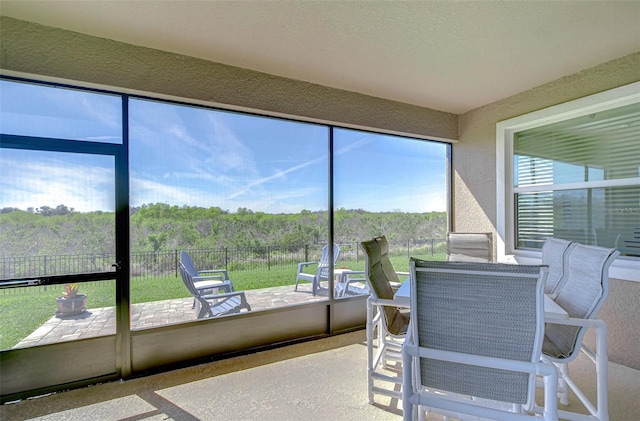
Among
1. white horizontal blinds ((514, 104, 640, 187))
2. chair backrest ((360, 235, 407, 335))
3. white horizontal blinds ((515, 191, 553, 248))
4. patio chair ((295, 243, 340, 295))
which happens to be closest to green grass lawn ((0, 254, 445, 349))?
patio chair ((295, 243, 340, 295))

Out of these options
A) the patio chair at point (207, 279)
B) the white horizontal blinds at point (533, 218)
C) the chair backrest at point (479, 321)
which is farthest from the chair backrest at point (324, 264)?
the white horizontal blinds at point (533, 218)

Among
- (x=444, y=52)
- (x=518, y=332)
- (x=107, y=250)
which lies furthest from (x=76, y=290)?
(x=444, y=52)

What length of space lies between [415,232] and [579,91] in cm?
223

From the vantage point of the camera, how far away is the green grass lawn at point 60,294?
2.26 meters

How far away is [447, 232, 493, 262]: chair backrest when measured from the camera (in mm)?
3518

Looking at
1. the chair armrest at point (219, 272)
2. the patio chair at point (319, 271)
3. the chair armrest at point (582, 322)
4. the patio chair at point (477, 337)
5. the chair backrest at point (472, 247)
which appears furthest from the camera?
the chair backrest at point (472, 247)

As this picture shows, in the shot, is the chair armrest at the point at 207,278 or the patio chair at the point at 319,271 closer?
the chair armrest at the point at 207,278

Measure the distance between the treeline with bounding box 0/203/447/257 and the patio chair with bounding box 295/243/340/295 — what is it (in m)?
0.15

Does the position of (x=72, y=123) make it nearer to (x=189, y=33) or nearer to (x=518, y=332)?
(x=189, y=33)

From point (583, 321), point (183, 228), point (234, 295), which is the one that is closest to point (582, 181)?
point (583, 321)

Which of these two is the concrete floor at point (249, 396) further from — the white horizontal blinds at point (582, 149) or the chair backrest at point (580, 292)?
the white horizontal blinds at point (582, 149)

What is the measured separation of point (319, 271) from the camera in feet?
11.5

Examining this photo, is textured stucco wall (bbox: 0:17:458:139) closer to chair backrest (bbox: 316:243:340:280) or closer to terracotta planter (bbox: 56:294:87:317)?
chair backrest (bbox: 316:243:340:280)

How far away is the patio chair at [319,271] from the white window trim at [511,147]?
203cm
